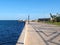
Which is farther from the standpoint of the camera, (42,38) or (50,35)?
(50,35)

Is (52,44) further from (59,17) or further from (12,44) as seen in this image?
(59,17)

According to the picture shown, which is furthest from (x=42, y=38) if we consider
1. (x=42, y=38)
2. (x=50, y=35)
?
(x=50, y=35)

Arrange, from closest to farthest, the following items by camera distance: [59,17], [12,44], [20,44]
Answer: [20,44] < [12,44] < [59,17]

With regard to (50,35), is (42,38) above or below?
above

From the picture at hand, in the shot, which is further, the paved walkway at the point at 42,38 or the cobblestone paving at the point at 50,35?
the cobblestone paving at the point at 50,35

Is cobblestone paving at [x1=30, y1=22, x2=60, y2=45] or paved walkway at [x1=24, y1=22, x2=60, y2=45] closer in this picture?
paved walkway at [x1=24, y1=22, x2=60, y2=45]

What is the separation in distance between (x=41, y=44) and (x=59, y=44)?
123cm

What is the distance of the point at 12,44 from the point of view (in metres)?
18.6

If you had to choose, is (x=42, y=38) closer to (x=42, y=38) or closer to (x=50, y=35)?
(x=42, y=38)

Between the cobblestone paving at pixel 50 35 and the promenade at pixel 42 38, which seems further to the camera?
the cobblestone paving at pixel 50 35

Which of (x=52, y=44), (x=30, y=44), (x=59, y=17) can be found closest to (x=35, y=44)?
(x=30, y=44)

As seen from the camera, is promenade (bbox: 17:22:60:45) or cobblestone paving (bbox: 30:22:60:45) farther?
cobblestone paving (bbox: 30:22:60:45)

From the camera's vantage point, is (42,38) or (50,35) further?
(50,35)

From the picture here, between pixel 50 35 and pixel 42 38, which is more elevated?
pixel 42 38
